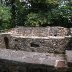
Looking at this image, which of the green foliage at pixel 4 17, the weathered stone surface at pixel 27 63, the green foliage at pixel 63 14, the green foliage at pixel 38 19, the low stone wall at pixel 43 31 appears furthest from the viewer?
the green foliage at pixel 63 14

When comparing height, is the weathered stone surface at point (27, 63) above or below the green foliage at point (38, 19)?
above

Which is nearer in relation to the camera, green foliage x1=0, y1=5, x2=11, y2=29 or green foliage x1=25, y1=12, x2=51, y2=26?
green foliage x1=0, y1=5, x2=11, y2=29

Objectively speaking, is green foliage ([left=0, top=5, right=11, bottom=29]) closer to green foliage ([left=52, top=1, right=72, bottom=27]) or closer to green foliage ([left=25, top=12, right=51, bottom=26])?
green foliage ([left=25, top=12, right=51, bottom=26])

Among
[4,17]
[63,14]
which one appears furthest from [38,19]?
[4,17]

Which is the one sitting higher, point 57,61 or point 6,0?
point 57,61

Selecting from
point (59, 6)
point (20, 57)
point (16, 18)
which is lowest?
point (16, 18)

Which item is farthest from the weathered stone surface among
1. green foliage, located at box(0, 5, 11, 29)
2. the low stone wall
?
green foliage, located at box(0, 5, 11, 29)

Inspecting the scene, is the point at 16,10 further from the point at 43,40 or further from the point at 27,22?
the point at 43,40

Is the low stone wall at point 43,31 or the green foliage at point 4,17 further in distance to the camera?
the green foliage at point 4,17

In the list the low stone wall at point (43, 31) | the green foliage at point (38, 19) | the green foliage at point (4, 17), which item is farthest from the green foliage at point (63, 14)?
the low stone wall at point (43, 31)

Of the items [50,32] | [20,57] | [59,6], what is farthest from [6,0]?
[20,57]

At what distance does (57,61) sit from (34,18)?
10689 mm

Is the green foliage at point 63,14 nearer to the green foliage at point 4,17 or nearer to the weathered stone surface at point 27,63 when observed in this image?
the green foliage at point 4,17

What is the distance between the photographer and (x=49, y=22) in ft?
42.8
